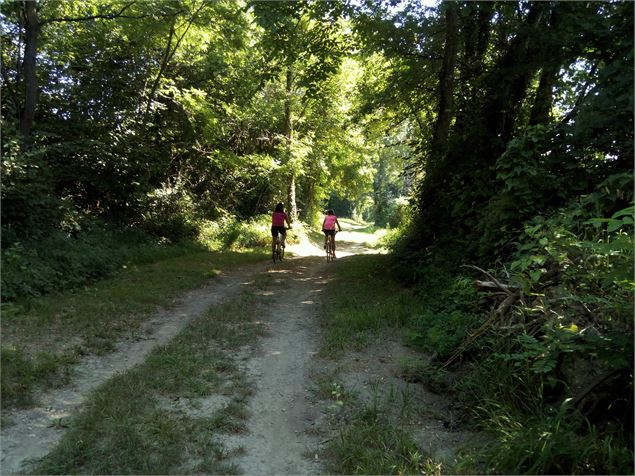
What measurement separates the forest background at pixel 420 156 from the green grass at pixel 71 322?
1.71 ft

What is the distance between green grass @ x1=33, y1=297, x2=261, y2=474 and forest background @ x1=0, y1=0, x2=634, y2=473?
2.60 metres

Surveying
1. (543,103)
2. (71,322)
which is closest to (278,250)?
(71,322)

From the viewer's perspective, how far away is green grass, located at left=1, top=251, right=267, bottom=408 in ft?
17.0

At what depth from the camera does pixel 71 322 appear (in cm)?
700

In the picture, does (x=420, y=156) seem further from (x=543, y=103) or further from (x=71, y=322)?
(x=71, y=322)

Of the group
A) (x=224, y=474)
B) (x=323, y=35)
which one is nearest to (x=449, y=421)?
(x=224, y=474)

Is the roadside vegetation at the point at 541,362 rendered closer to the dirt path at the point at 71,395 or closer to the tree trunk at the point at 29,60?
the dirt path at the point at 71,395

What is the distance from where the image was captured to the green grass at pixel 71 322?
17.0ft

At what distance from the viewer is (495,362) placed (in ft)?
16.1

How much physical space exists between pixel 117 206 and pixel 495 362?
14586 millimetres

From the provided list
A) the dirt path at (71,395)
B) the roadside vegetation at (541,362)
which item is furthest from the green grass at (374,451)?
the dirt path at (71,395)

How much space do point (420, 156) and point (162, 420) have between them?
32.8 feet

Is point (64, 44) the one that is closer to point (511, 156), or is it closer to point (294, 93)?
point (294, 93)

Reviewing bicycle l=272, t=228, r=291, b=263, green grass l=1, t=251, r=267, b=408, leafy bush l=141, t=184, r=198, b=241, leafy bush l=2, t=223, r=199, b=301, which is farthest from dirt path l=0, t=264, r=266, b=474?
leafy bush l=141, t=184, r=198, b=241
